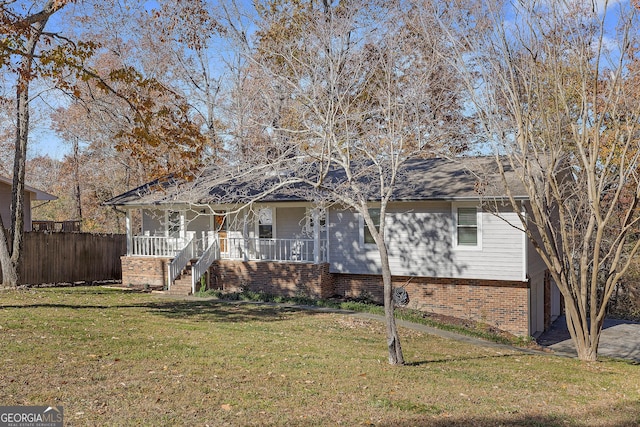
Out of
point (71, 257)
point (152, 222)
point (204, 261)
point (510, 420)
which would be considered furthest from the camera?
point (152, 222)

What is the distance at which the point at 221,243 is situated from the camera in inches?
840

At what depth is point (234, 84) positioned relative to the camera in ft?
80.7

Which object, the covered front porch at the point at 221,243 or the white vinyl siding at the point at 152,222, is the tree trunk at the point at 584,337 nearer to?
the covered front porch at the point at 221,243

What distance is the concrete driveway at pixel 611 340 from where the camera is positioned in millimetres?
16672

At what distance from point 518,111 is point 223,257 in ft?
38.2

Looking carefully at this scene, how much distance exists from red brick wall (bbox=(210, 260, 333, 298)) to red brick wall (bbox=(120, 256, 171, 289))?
7.28ft

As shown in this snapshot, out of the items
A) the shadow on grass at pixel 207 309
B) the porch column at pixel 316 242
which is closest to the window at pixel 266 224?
the porch column at pixel 316 242

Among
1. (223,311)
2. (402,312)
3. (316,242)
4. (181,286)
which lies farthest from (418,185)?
(181,286)

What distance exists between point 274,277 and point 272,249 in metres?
1.51

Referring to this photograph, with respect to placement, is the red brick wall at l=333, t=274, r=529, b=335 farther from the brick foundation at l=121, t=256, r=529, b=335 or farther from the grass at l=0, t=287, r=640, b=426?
the grass at l=0, t=287, r=640, b=426

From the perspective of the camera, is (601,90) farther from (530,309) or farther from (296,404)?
(296,404)

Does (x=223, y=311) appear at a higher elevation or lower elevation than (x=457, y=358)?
higher

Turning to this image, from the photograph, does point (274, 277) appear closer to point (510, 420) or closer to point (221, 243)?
point (221, 243)

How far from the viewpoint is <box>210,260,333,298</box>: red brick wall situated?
60.6 feet
